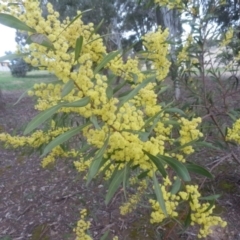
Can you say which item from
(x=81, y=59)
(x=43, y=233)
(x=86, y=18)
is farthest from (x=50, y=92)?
(x=86, y=18)

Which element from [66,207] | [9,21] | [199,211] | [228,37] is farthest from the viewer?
[66,207]

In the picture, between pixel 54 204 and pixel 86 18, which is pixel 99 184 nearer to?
pixel 54 204

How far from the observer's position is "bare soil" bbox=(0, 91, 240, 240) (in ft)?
8.34

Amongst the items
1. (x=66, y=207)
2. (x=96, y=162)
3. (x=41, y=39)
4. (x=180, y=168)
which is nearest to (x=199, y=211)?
(x=180, y=168)

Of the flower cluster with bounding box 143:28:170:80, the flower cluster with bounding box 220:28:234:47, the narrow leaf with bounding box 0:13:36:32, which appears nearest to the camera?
the narrow leaf with bounding box 0:13:36:32

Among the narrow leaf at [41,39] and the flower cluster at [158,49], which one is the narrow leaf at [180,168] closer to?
the narrow leaf at [41,39]

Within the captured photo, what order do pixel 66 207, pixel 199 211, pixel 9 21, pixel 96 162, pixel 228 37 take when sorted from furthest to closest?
pixel 66 207
pixel 228 37
pixel 199 211
pixel 96 162
pixel 9 21

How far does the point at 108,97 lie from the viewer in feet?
3.16

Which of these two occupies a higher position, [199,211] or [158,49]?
[158,49]

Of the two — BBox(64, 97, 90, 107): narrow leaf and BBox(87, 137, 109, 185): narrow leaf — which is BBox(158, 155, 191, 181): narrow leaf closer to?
BBox(87, 137, 109, 185): narrow leaf

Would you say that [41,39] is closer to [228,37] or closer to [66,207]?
[228,37]

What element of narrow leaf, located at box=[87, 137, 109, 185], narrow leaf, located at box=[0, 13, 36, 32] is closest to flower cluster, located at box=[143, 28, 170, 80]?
narrow leaf, located at box=[87, 137, 109, 185]

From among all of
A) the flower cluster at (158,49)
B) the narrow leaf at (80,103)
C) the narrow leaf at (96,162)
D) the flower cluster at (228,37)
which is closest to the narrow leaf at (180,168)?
the narrow leaf at (96,162)

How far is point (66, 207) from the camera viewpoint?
10.2ft
